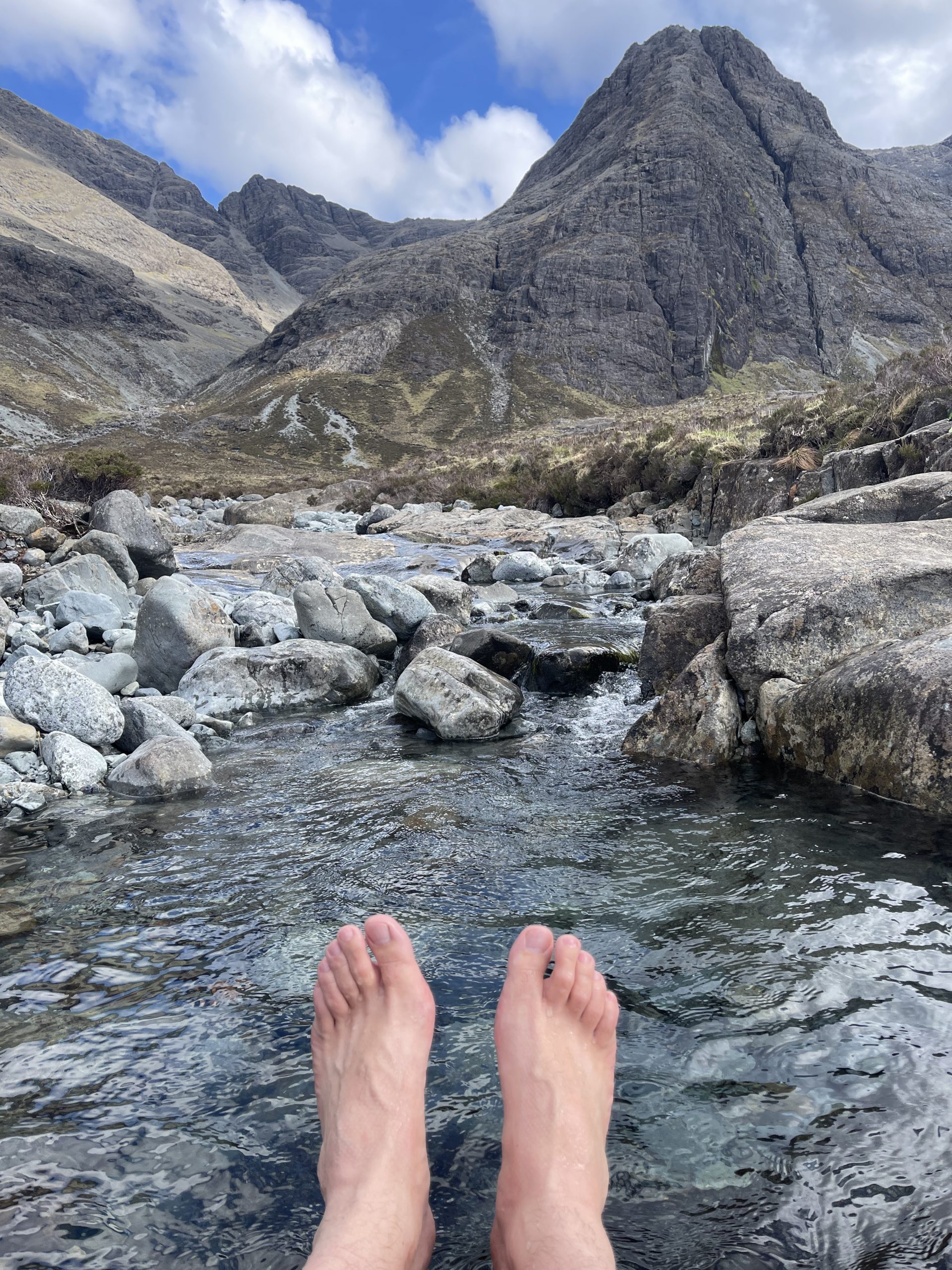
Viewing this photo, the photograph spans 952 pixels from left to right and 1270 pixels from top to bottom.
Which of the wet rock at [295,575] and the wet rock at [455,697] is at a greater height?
the wet rock at [295,575]

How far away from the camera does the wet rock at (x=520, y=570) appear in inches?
490

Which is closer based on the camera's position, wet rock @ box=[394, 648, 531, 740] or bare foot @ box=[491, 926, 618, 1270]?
bare foot @ box=[491, 926, 618, 1270]

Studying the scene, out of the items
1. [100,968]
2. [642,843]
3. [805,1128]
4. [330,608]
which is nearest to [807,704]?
[642,843]

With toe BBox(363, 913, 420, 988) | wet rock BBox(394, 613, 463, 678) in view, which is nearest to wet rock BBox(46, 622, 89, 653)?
wet rock BBox(394, 613, 463, 678)

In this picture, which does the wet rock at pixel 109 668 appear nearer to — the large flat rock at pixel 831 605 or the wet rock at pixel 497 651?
the wet rock at pixel 497 651

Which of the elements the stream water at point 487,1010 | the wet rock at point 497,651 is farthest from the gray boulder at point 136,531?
the stream water at point 487,1010

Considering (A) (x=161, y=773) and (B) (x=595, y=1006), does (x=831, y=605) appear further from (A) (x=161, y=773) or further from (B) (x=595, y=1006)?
(A) (x=161, y=773)

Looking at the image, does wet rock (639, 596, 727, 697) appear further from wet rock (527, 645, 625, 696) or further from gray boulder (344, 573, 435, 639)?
gray boulder (344, 573, 435, 639)

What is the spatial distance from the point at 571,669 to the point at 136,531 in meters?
7.10

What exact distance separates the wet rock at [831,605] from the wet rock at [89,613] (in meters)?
6.10

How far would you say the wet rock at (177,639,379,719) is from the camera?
6.13 m

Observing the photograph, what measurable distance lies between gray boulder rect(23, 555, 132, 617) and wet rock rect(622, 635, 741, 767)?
6115 mm

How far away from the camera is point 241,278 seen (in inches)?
7397

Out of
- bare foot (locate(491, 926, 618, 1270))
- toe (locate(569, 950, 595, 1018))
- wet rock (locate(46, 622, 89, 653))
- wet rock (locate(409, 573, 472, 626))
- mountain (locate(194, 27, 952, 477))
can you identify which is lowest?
bare foot (locate(491, 926, 618, 1270))
